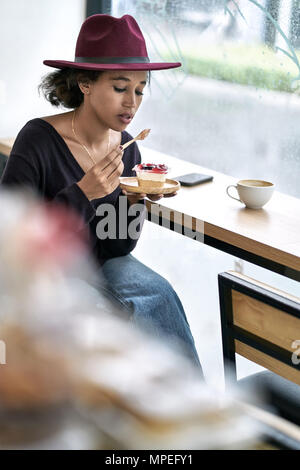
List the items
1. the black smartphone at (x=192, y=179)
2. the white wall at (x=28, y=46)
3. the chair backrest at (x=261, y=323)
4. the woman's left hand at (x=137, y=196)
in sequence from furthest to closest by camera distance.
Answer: the white wall at (x=28, y=46), the black smartphone at (x=192, y=179), the woman's left hand at (x=137, y=196), the chair backrest at (x=261, y=323)

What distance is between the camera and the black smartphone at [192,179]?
6.51 ft

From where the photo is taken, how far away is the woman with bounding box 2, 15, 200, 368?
1575 mm

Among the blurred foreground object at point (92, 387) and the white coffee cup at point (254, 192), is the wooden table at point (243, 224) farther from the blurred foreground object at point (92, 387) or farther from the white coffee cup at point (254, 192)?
the blurred foreground object at point (92, 387)

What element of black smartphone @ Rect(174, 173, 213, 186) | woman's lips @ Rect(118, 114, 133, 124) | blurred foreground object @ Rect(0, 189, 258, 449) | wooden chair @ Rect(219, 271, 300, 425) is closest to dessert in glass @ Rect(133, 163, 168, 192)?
woman's lips @ Rect(118, 114, 133, 124)

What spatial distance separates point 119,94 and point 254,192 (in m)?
0.44

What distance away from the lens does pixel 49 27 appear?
255 cm

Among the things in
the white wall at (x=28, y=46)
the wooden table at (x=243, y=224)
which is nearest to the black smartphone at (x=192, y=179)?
the wooden table at (x=243, y=224)

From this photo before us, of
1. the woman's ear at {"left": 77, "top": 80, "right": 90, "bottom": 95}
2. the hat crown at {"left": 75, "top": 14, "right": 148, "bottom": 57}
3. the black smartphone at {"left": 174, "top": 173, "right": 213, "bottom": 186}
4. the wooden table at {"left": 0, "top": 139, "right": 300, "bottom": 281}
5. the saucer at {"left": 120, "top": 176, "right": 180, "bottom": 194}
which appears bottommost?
the wooden table at {"left": 0, "top": 139, "right": 300, "bottom": 281}

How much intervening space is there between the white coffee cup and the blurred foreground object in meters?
1.53

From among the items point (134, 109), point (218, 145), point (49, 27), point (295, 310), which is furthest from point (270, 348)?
point (49, 27)

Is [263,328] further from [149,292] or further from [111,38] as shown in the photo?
[111,38]

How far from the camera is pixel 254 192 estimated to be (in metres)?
1.71

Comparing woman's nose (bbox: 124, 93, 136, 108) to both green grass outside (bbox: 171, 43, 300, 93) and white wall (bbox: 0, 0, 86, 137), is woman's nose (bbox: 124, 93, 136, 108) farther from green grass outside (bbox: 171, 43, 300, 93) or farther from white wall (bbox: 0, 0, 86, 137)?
white wall (bbox: 0, 0, 86, 137)

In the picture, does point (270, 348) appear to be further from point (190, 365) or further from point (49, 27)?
point (49, 27)
